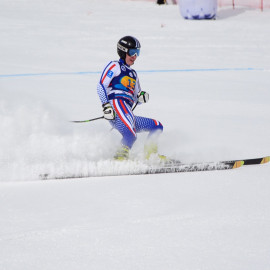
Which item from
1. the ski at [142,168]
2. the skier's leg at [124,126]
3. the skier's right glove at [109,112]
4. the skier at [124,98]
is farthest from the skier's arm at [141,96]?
the ski at [142,168]

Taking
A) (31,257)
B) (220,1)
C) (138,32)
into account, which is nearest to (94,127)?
(31,257)

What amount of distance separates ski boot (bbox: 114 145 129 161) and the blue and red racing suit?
4 centimetres

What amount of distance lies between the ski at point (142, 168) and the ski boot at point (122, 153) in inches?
4.9

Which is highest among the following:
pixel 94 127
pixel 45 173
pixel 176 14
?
pixel 45 173

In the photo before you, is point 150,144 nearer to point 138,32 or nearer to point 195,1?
point 138,32

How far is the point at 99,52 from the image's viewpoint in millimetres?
12305

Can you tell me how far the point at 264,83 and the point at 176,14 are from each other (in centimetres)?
743

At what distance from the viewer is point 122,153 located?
514cm

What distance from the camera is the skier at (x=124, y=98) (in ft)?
17.0

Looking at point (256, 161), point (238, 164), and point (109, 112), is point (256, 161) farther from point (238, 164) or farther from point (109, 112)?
point (109, 112)

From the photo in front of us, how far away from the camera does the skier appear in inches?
204

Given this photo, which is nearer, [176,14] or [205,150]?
[205,150]

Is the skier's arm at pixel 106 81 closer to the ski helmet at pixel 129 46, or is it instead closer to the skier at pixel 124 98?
the skier at pixel 124 98

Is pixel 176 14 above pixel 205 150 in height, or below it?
below
